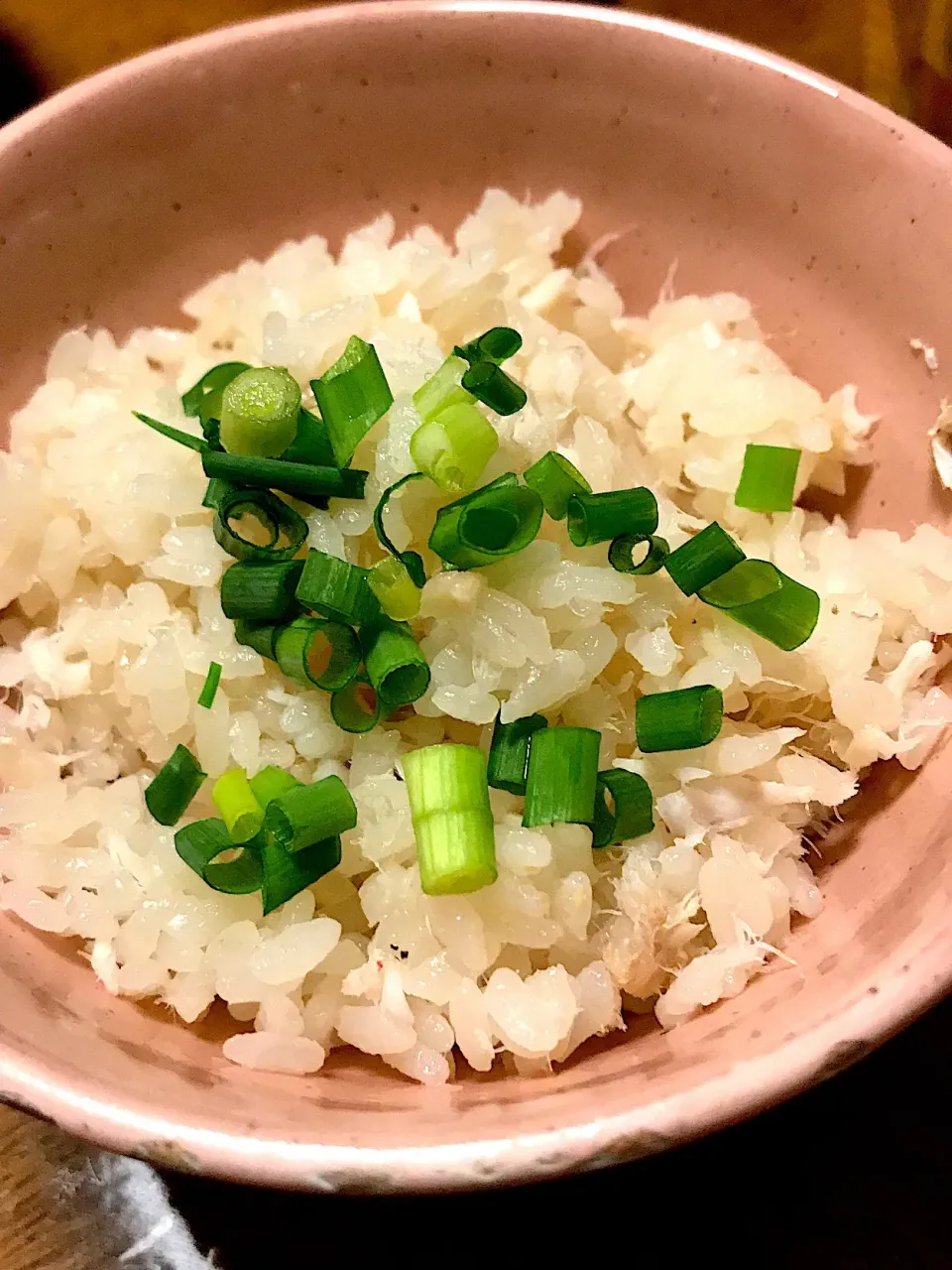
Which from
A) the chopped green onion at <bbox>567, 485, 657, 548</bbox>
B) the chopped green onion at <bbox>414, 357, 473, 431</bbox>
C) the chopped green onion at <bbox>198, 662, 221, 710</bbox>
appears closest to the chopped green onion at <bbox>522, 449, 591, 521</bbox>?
the chopped green onion at <bbox>567, 485, 657, 548</bbox>

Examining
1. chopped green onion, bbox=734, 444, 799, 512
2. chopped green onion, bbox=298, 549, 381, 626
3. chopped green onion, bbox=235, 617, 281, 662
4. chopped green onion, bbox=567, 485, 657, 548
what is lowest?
chopped green onion, bbox=235, 617, 281, 662

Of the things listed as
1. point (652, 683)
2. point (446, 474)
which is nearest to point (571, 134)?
point (446, 474)

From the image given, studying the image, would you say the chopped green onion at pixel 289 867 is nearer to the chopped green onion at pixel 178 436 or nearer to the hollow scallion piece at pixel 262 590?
the hollow scallion piece at pixel 262 590

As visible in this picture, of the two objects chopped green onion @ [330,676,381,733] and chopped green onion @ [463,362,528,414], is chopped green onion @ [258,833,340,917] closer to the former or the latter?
chopped green onion @ [330,676,381,733]

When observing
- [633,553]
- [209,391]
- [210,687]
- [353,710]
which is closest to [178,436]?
[209,391]

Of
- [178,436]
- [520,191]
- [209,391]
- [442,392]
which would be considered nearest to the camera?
[442,392]

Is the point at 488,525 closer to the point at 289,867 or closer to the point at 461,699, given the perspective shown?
the point at 461,699
